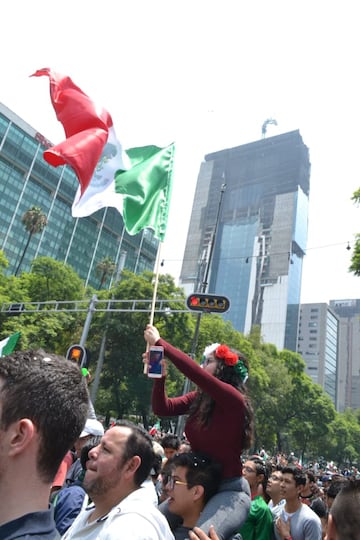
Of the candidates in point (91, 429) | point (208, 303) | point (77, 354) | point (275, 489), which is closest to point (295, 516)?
point (275, 489)

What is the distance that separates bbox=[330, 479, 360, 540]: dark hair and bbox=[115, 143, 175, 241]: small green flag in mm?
4087

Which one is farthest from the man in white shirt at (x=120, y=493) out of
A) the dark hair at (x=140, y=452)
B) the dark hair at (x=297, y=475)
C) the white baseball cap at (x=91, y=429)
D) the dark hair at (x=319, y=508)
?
the dark hair at (x=319, y=508)

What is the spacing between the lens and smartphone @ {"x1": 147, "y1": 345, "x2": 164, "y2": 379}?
11.5 feet

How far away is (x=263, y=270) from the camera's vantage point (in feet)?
400

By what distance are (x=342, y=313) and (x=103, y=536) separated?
191645mm

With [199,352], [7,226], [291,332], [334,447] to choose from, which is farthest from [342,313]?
[199,352]

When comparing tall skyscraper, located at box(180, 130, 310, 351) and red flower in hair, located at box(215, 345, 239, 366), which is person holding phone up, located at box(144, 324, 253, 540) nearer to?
red flower in hair, located at box(215, 345, 239, 366)

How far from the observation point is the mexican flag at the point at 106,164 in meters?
5.84

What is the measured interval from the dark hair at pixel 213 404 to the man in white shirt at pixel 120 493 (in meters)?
0.51

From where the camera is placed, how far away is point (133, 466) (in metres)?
3.17

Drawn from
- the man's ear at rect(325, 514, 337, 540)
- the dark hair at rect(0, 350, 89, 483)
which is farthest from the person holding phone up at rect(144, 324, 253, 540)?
the dark hair at rect(0, 350, 89, 483)

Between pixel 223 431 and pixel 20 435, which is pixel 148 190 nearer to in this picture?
pixel 223 431

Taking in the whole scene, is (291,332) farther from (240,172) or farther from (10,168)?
(10,168)

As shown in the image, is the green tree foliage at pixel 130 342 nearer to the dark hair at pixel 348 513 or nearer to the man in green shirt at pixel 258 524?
the man in green shirt at pixel 258 524
